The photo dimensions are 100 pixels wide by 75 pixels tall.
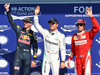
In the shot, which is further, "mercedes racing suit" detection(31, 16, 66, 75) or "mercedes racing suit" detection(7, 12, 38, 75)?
"mercedes racing suit" detection(7, 12, 38, 75)

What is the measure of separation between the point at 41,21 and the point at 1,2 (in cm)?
110

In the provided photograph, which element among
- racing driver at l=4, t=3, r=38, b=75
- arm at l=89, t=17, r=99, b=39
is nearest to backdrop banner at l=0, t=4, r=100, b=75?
racing driver at l=4, t=3, r=38, b=75

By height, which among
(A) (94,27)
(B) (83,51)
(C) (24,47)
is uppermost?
(A) (94,27)

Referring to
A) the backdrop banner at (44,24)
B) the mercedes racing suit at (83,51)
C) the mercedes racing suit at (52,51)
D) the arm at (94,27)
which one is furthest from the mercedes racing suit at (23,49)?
the arm at (94,27)

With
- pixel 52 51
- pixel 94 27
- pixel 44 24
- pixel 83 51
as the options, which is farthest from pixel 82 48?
pixel 44 24

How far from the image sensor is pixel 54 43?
14.8 feet

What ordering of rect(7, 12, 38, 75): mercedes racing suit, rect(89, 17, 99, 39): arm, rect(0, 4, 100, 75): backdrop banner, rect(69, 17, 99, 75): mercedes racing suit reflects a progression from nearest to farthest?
rect(89, 17, 99, 39): arm, rect(69, 17, 99, 75): mercedes racing suit, rect(7, 12, 38, 75): mercedes racing suit, rect(0, 4, 100, 75): backdrop banner

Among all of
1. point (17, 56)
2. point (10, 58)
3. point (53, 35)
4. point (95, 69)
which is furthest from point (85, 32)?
point (10, 58)

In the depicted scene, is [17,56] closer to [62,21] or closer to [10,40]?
[10,40]

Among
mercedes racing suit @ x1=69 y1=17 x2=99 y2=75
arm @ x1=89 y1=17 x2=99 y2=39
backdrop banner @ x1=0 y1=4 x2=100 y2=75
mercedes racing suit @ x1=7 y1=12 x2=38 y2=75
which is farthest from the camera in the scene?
backdrop banner @ x1=0 y1=4 x2=100 y2=75

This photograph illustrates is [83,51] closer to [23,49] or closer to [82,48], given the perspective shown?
[82,48]

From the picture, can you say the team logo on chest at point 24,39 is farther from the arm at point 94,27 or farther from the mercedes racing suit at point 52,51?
the arm at point 94,27

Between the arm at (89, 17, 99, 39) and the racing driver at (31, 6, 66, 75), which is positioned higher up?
the arm at (89, 17, 99, 39)

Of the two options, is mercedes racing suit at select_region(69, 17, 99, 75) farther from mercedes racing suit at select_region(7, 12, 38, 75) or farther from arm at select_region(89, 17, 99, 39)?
mercedes racing suit at select_region(7, 12, 38, 75)
